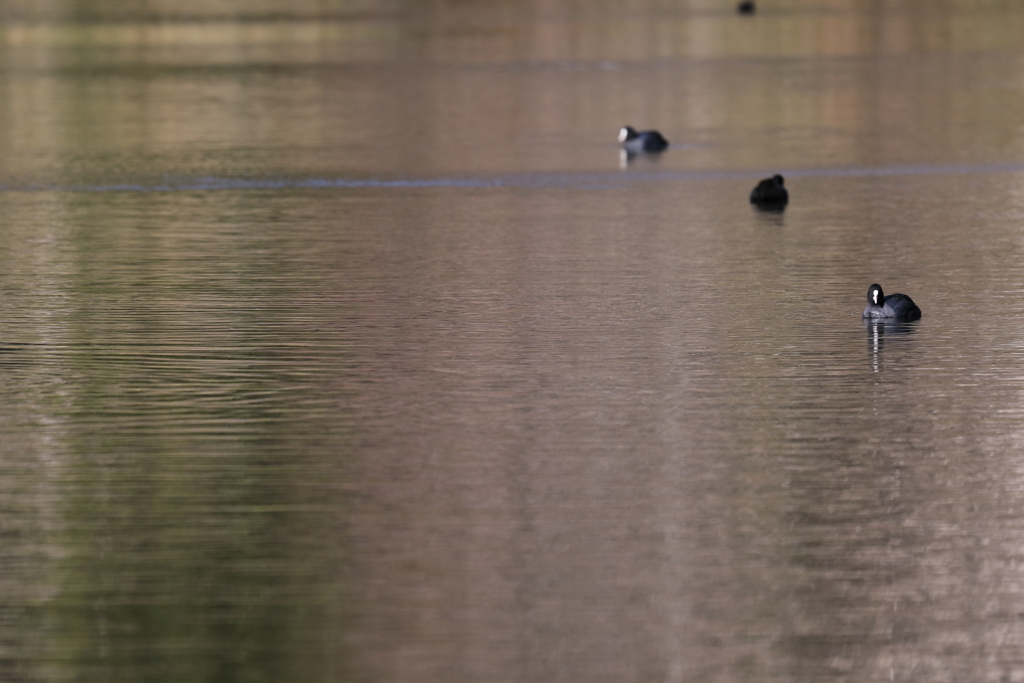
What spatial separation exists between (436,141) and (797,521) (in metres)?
25.3

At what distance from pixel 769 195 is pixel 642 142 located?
7609 mm

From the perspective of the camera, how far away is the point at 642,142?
1332 inches

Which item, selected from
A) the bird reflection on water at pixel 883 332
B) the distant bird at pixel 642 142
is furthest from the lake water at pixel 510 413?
the distant bird at pixel 642 142

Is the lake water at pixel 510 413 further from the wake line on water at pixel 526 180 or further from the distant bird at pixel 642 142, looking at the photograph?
the distant bird at pixel 642 142

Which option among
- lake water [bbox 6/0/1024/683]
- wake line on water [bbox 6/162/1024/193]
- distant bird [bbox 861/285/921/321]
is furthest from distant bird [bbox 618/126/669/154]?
distant bird [bbox 861/285/921/321]

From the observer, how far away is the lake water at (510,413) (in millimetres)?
9500

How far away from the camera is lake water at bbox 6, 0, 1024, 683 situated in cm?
950

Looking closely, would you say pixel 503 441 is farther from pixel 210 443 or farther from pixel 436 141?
pixel 436 141

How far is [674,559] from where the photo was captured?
1049 cm

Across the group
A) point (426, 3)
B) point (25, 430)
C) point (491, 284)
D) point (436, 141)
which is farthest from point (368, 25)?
point (25, 430)

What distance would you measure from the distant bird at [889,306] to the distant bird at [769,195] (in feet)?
29.8

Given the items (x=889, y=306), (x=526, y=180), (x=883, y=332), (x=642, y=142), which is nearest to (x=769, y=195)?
(x=526, y=180)

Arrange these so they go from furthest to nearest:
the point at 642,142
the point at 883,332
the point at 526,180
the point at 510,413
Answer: the point at 642,142, the point at 526,180, the point at 883,332, the point at 510,413

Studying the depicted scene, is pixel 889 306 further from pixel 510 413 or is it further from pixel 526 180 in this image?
pixel 526 180
